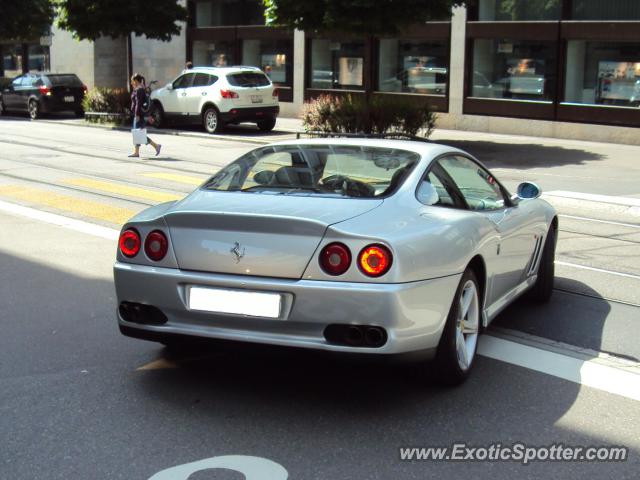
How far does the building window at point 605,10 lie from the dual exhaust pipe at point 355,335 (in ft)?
68.3

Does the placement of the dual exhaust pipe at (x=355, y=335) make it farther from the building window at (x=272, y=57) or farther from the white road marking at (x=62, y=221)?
the building window at (x=272, y=57)

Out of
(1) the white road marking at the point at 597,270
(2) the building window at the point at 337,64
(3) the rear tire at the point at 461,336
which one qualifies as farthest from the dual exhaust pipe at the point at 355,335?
(2) the building window at the point at 337,64

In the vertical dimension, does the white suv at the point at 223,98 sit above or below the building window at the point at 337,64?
below

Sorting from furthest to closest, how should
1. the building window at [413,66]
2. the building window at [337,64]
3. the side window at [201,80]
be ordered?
the building window at [337,64], the building window at [413,66], the side window at [201,80]

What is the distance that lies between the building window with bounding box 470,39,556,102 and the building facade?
0.03 m

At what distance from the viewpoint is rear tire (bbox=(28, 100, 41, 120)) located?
3356 cm

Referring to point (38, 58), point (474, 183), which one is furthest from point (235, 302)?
point (38, 58)

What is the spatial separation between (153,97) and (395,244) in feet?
80.6

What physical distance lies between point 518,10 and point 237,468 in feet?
77.1

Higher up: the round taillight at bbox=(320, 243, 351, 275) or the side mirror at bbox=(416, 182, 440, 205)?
the side mirror at bbox=(416, 182, 440, 205)

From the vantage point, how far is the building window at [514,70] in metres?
25.3

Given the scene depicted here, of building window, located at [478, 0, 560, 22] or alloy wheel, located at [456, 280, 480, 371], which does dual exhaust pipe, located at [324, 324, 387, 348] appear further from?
building window, located at [478, 0, 560, 22]

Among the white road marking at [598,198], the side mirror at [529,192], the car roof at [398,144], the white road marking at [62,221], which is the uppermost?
the car roof at [398,144]

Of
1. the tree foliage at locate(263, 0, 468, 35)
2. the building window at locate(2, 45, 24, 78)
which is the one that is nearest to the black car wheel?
the building window at locate(2, 45, 24, 78)
